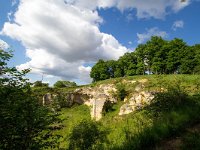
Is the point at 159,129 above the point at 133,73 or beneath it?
beneath

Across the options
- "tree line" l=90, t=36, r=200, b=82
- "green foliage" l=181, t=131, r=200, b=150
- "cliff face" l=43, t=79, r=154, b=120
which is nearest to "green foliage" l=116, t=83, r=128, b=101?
"cliff face" l=43, t=79, r=154, b=120

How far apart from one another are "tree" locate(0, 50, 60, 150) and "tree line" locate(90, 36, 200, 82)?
58.0 m

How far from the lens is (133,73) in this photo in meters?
83.1

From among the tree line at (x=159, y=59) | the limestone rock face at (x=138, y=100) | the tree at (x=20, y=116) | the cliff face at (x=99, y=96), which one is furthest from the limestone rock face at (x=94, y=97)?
the tree at (x=20, y=116)

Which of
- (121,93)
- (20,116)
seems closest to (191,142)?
(20,116)

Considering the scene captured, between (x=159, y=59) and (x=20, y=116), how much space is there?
69.5 metres

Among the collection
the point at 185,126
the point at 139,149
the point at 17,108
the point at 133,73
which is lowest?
the point at 139,149

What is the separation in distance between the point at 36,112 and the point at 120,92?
50.5m

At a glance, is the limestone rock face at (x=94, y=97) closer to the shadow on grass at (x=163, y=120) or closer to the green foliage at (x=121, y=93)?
the green foliage at (x=121, y=93)

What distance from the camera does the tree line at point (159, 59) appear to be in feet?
226

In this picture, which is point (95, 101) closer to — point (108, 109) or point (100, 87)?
point (108, 109)

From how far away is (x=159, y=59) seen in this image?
247ft

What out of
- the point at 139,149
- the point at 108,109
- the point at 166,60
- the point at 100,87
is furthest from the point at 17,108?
the point at 166,60

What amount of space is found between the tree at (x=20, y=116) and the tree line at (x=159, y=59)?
2284 inches
